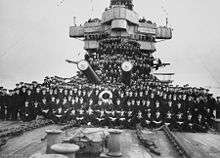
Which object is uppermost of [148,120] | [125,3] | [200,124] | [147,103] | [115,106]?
[125,3]

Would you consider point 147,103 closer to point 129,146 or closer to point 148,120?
point 148,120

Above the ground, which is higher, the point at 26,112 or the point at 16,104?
the point at 16,104

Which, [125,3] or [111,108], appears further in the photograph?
[125,3]

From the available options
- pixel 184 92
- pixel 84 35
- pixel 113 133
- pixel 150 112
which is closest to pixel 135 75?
pixel 184 92

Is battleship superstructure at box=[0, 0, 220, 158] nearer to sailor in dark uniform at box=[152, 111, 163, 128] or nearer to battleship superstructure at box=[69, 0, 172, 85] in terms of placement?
sailor in dark uniform at box=[152, 111, 163, 128]

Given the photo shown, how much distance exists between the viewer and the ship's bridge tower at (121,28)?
16422 millimetres

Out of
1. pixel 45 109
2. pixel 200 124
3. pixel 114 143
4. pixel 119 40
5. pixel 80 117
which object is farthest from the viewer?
pixel 119 40

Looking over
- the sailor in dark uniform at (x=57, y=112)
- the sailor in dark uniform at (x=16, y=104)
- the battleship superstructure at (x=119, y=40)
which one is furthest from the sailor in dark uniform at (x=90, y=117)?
the sailor in dark uniform at (x=16, y=104)

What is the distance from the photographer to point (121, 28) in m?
16.2

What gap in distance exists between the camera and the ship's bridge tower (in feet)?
53.9

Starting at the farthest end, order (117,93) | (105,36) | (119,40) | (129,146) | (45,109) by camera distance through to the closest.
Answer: (105,36), (119,40), (117,93), (45,109), (129,146)

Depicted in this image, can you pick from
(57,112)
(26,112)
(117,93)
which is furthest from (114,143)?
A: (26,112)

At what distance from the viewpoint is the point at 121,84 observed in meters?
11.1

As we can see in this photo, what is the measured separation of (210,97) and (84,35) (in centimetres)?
1092
